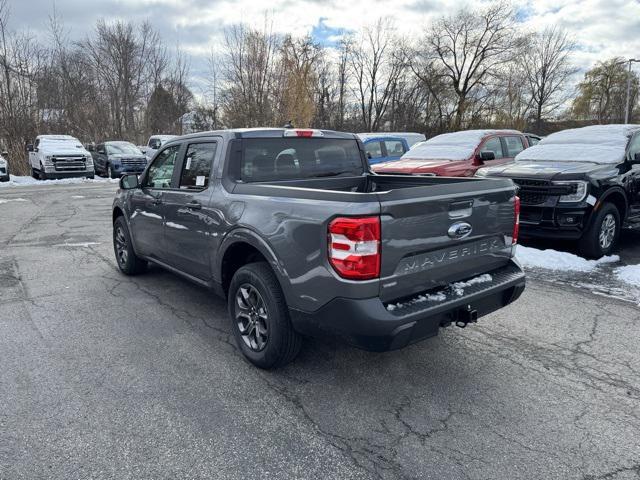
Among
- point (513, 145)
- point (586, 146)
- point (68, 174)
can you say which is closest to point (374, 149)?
point (513, 145)

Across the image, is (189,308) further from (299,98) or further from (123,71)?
(123,71)

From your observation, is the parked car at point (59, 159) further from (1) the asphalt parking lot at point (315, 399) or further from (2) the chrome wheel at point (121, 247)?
(1) the asphalt parking lot at point (315, 399)

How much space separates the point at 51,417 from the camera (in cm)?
296

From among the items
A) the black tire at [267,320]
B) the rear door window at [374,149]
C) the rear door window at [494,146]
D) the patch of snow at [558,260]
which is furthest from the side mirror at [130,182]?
the rear door window at [374,149]

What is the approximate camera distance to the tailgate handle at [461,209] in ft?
10.3

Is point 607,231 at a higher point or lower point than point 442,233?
lower

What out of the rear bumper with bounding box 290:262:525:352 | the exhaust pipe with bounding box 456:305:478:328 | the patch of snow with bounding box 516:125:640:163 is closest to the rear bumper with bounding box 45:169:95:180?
the patch of snow with bounding box 516:125:640:163

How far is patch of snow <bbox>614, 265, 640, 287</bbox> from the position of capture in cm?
564

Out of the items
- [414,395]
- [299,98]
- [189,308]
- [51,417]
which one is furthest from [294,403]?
[299,98]

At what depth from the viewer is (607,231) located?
264 inches

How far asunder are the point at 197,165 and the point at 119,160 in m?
20.4

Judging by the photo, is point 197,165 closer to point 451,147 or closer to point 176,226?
point 176,226

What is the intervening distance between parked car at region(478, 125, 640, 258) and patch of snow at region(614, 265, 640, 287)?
1.78 feet

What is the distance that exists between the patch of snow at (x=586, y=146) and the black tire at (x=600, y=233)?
84 centimetres
